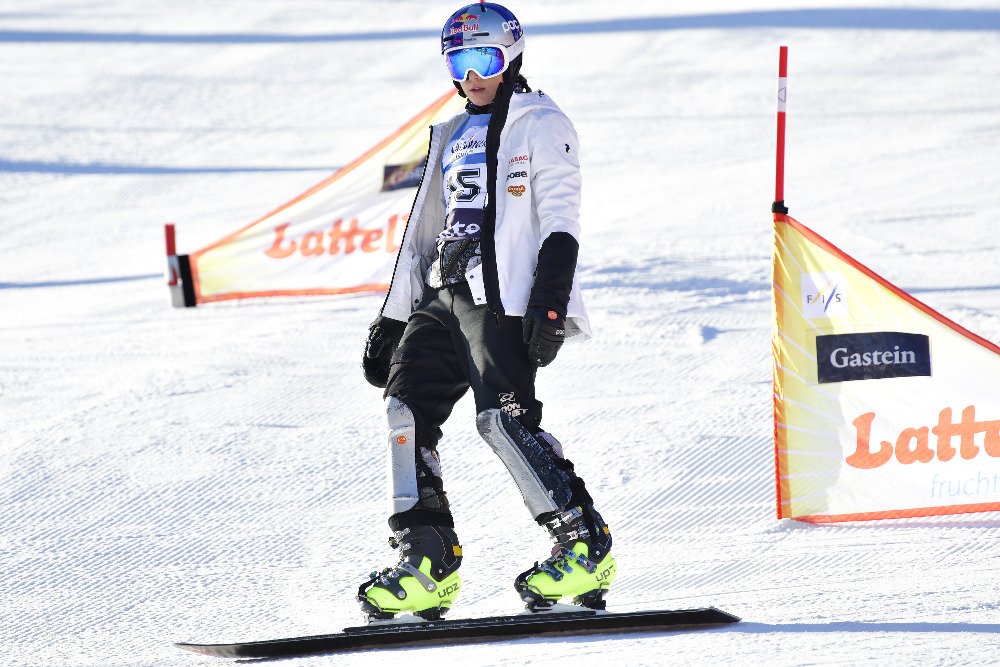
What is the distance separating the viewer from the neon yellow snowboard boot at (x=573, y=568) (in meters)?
3.85

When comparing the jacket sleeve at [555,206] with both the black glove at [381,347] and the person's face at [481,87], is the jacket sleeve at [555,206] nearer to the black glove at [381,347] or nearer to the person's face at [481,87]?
the person's face at [481,87]

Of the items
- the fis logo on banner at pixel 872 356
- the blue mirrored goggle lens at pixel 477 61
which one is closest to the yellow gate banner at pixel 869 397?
the fis logo on banner at pixel 872 356

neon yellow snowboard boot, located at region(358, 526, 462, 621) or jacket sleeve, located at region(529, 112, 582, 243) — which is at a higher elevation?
jacket sleeve, located at region(529, 112, 582, 243)

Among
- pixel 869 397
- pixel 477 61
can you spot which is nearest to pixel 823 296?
pixel 869 397

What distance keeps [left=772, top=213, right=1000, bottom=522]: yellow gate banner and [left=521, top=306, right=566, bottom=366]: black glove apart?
111 centimetres

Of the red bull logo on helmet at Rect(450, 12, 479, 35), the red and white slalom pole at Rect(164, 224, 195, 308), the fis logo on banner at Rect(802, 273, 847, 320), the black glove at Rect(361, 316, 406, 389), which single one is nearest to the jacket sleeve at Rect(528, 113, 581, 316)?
the red bull logo on helmet at Rect(450, 12, 479, 35)

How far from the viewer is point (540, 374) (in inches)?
262

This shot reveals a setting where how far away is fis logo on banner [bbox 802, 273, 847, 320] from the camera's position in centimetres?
448

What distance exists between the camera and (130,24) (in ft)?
68.1

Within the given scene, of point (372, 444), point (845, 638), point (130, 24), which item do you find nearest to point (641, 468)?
point (372, 444)

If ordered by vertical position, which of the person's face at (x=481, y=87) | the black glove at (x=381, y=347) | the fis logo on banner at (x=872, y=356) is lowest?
the fis logo on banner at (x=872, y=356)

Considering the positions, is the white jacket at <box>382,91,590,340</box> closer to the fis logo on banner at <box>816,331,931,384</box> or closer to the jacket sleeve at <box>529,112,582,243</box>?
the jacket sleeve at <box>529,112,582,243</box>

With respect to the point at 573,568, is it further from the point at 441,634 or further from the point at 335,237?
the point at 335,237

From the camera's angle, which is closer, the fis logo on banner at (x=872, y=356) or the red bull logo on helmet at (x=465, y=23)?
the red bull logo on helmet at (x=465, y=23)
